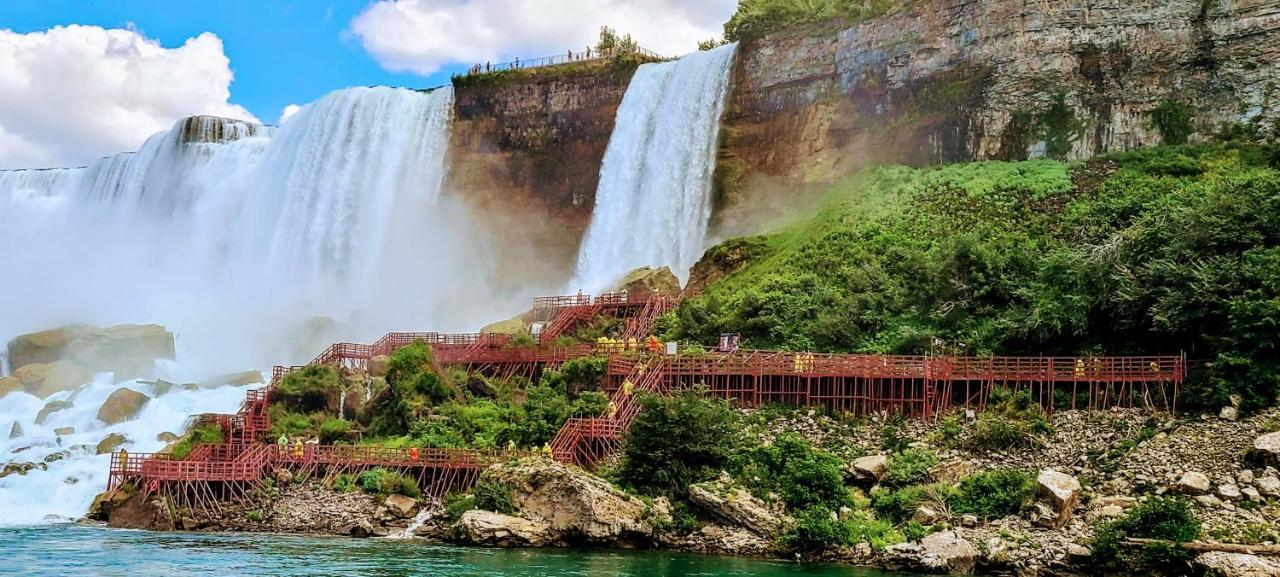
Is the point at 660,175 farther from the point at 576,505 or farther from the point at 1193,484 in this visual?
the point at 1193,484

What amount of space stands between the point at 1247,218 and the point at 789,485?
1681 centimetres

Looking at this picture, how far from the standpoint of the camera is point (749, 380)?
46.8 meters

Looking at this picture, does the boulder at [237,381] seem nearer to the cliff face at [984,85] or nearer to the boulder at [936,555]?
the cliff face at [984,85]

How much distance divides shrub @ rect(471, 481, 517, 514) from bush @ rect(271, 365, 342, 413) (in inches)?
566

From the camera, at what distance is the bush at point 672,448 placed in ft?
128

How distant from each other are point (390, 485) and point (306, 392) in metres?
10.5

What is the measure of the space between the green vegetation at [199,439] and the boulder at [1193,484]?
30614mm

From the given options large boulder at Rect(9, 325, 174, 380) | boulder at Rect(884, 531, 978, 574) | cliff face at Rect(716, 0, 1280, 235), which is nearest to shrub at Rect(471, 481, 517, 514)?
boulder at Rect(884, 531, 978, 574)

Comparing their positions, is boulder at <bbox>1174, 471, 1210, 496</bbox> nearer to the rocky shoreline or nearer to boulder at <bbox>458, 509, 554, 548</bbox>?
the rocky shoreline

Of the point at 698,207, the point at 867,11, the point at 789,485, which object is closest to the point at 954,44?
the point at 867,11

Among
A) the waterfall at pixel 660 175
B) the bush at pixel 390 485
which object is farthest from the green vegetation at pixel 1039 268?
the bush at pixel 390 485

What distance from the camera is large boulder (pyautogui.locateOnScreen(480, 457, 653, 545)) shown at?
3722cm

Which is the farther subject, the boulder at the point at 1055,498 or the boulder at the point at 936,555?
the boulder at the point at 1055,498

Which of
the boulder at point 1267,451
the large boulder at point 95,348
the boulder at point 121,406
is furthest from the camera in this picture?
the large boulder at point 95,348
